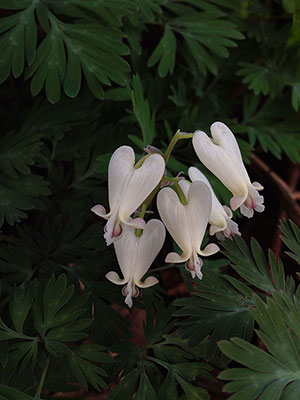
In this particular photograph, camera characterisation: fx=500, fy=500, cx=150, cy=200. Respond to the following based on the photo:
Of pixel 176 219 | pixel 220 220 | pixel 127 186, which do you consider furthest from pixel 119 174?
pixel 220 220

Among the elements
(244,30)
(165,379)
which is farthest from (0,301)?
(244,30)

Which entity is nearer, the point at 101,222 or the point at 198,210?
the point at 198,210

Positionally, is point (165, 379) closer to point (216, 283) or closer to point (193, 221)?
point (216, 283)

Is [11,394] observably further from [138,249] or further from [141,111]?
[141,111]

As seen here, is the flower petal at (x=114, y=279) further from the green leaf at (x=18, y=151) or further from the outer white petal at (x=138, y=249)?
the green leaf at (x=18, y=151)

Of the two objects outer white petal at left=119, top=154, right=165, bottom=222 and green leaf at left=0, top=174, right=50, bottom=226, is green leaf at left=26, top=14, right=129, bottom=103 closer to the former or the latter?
green leaf at left=0, top=174, right=50, bottom=226

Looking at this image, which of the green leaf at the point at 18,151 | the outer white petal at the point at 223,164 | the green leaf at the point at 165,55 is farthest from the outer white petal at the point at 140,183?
the green leaf at the point at 165,55

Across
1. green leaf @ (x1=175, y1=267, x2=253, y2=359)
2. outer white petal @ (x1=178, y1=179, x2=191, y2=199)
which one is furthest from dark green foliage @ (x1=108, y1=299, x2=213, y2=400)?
outer white petal @ (x1=178, y1=179, x2=191, y2=199)
